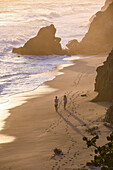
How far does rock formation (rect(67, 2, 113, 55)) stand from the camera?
55.1 metres

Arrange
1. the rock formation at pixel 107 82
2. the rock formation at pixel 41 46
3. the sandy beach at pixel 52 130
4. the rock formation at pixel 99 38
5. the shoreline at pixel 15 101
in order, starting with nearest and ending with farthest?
the sandy beach at pixel 52 130
the shoreline at pixel 15 101
the rock formation at pixel 107 82
the rock formation at pixel 41 46
the rock formation at pixel 99 38

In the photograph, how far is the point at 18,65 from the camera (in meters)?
45.0

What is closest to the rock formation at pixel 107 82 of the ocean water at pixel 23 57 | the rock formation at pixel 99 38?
the ocean water at pixel 23 57

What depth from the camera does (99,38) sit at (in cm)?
5738

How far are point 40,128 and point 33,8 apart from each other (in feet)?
460

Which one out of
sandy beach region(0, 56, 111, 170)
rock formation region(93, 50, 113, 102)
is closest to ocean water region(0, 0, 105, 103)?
sandy beach region(0, 56, 111, 170)

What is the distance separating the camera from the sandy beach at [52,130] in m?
12.9

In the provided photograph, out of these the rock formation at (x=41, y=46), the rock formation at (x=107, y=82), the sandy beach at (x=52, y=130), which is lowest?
the sandy beach at (x=52, y=130)

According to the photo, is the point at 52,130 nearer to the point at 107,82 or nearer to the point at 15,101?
the point at 107,82

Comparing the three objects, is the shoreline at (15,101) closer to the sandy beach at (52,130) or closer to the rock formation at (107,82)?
the sandy beach at (52,130)

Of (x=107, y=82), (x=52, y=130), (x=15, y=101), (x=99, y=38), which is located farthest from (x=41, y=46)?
(x=52, y=130)

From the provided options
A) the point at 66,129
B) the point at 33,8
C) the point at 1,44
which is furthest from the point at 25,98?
the point at 33,8

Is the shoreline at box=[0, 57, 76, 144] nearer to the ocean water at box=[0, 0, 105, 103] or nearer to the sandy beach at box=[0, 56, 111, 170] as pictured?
the sandy beach at box=[0, 56, 111, 170]

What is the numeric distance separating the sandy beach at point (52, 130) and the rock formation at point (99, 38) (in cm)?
2580
